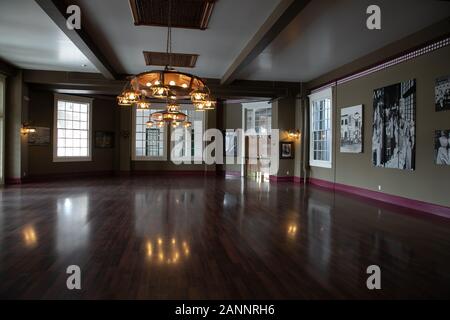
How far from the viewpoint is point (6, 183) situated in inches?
440

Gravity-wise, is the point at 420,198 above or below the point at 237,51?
below

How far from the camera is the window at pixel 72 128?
45.2ft

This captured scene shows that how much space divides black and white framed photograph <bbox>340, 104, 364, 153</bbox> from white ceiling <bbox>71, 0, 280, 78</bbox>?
12.2ft

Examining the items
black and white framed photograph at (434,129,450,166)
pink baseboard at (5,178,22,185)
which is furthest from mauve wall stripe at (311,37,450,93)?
pink baseboard at (5,178,22,185)

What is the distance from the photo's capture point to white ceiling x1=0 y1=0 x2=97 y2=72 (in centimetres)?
Result: 641

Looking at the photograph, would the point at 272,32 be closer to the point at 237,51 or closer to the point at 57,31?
the point at 237,51

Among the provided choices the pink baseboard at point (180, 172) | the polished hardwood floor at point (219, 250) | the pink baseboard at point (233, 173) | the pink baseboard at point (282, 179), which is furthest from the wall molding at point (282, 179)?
the polished hardwood floor at point (219, 250)

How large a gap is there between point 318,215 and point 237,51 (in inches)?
185

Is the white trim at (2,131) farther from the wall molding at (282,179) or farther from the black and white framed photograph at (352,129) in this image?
the black and white framed photograph at (352,129)

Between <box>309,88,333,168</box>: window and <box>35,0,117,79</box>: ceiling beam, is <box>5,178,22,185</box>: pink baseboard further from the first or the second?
<box>309,88,333,168</box>: window

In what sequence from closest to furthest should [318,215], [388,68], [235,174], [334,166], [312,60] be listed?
[318,215] → [388,68] → [312,60] → [334,166] → [235,174]

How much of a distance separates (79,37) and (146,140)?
935cm

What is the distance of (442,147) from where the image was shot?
6.63 m

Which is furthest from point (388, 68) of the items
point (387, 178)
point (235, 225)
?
point (235, 225)
